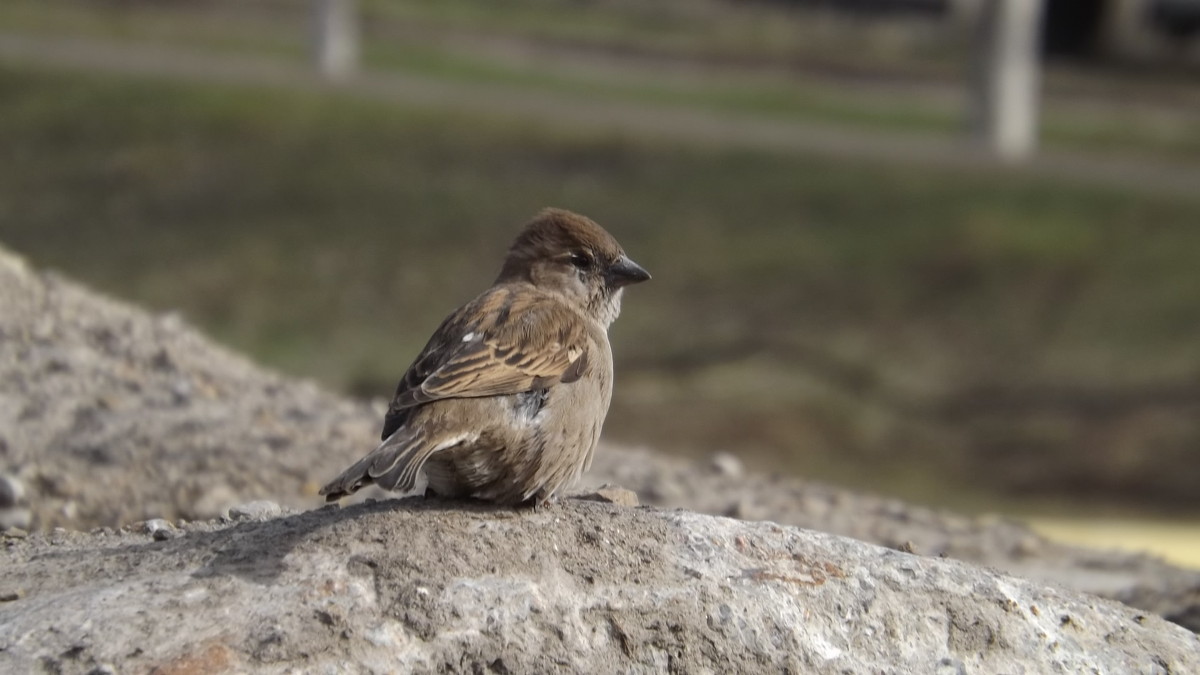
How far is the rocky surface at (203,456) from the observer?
21.0 ft

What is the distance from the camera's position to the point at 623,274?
541cm

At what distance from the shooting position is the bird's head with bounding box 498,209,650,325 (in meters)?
5.39

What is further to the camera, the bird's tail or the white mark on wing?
the white mark on wing

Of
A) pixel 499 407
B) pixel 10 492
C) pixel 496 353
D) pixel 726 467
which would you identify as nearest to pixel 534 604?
pixel 499 407

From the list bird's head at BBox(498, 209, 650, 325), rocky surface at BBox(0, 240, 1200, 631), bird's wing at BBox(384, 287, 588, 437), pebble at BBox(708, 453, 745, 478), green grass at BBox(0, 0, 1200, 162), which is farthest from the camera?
green grass at BBox(0, 0, 1200, 162)

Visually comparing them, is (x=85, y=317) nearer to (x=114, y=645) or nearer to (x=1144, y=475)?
(x=114, y=645)

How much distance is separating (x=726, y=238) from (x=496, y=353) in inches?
378

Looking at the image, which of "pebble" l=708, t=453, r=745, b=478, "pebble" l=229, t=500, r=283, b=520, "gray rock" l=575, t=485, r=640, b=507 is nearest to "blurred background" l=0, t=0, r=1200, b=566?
"pebble" l=708, t=453, r=745, b=478

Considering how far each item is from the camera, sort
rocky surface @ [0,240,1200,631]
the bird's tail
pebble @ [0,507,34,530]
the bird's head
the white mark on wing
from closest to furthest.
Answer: the bird's tail < the white mark on wing < the bird's head < pebble @ [0,507,34,530] < rocky surface @ [0,240,1200,631]

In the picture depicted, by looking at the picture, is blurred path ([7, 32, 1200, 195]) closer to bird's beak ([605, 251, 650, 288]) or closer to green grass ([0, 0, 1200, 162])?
green grass ([0, 0, 1200, 162])

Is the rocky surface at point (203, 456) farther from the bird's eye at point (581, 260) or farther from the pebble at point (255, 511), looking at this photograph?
the bird's eye at point (581, 260)

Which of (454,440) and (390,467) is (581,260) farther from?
(390,467)

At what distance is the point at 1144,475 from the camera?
439 inches

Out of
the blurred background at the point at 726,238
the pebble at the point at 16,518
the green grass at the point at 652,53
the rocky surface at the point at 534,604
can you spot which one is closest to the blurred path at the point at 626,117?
the blurred background at the point at 726,238
